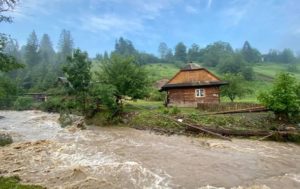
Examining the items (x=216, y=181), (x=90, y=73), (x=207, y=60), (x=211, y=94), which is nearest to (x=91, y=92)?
(x=90, y=73)

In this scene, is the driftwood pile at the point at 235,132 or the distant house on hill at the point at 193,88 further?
the distant house on hill at the point at 193,88

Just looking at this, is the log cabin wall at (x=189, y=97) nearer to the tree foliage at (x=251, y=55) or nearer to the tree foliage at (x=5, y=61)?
the tree foliage at (x=5, y=61)

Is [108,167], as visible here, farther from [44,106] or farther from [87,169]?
[44,106]

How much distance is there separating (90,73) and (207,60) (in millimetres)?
89335

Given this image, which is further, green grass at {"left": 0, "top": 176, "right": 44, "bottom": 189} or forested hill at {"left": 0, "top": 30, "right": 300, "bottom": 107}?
forested hill at {"left": 0, "top": 30, "right": 300, "bottom": 107}

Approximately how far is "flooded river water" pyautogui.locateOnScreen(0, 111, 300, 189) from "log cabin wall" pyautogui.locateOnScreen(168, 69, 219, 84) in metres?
14.9

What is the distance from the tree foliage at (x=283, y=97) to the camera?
77.6ft

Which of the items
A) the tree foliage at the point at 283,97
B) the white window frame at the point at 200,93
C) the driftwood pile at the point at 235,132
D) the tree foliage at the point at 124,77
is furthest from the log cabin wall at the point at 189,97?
the driftwood pile at the point at 235,132

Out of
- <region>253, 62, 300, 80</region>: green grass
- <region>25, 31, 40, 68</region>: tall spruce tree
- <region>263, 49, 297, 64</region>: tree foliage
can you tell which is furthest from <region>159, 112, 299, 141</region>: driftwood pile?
<region>263, 49, 297, 64</region>: tree foliage

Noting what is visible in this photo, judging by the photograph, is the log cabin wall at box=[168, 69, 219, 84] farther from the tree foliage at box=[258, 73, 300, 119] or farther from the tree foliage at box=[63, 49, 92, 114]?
the tree foliage at box=[258, 73, 300, 119]

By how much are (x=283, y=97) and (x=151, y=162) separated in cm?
1415

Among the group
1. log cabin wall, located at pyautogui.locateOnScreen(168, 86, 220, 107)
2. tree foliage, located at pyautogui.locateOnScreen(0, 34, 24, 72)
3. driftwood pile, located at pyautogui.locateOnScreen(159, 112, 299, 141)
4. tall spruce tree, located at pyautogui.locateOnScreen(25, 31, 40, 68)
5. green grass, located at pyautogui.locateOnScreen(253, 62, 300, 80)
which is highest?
tall spruce tree, located at pyautogui.locateOnScreen(25, 31, 40, 68)

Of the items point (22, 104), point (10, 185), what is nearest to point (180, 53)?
point (22, 104)

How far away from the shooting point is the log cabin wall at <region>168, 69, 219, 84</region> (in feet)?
120
